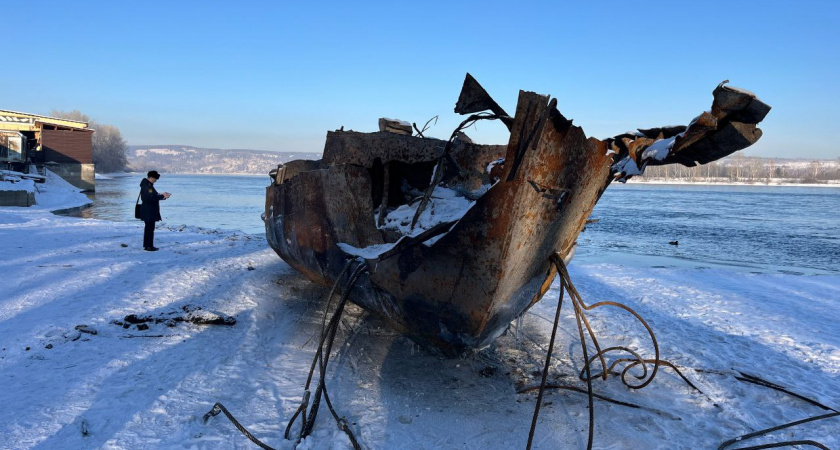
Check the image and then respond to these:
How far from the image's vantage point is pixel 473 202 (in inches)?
128

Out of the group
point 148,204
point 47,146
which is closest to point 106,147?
point 47,146

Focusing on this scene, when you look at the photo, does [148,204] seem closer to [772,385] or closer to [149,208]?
[149,208]

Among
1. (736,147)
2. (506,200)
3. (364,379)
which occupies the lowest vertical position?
(364,379)

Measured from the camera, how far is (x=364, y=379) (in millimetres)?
3830

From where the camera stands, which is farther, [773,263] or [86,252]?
[773,263]

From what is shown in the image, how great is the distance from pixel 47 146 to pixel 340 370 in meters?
35.9

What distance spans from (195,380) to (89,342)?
1.19 meters

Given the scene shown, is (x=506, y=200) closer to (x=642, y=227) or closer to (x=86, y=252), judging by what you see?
(x=86, y=252)


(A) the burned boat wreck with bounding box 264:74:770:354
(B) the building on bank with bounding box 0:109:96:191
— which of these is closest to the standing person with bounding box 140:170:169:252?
(A) the burned boat wreck with bounding box 264:74:770:354

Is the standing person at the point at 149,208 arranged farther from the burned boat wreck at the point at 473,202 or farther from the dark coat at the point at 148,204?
the burned boat wreck at the point at 473,202

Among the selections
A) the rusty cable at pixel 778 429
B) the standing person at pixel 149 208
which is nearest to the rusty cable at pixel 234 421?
the rusty cable at pixel 778 429

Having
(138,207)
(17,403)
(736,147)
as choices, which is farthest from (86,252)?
(736,147)

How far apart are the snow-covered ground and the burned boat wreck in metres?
0.56

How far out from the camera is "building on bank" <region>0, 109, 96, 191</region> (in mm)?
26172
